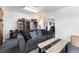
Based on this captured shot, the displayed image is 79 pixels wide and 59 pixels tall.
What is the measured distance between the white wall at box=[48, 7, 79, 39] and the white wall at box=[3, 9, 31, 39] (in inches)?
25.7

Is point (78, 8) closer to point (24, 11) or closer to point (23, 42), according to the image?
point (24, 11)

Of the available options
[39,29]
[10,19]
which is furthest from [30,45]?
[10,19]

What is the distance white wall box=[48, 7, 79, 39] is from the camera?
2.10 m

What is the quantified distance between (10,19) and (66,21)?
122cm

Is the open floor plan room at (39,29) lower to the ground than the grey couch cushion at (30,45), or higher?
higher

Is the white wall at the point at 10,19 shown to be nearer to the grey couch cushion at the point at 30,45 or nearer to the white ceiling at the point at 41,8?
the white ceiling at the point at 41,8

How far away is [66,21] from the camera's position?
7.06ft

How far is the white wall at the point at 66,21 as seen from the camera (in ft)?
6.88

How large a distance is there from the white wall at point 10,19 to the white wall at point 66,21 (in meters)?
0.65

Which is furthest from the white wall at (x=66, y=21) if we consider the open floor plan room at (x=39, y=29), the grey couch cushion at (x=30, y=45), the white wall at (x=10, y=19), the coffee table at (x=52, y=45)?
the white wall at (x=10, y=19)

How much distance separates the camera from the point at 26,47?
83.0 inches

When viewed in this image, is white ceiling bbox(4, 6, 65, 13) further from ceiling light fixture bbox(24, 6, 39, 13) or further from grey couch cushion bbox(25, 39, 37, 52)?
grey couch cushion bbox(25, 39, 37, 52)

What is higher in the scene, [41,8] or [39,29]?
[41,8]

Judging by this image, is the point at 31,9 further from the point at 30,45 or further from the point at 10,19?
the point at 30,45
